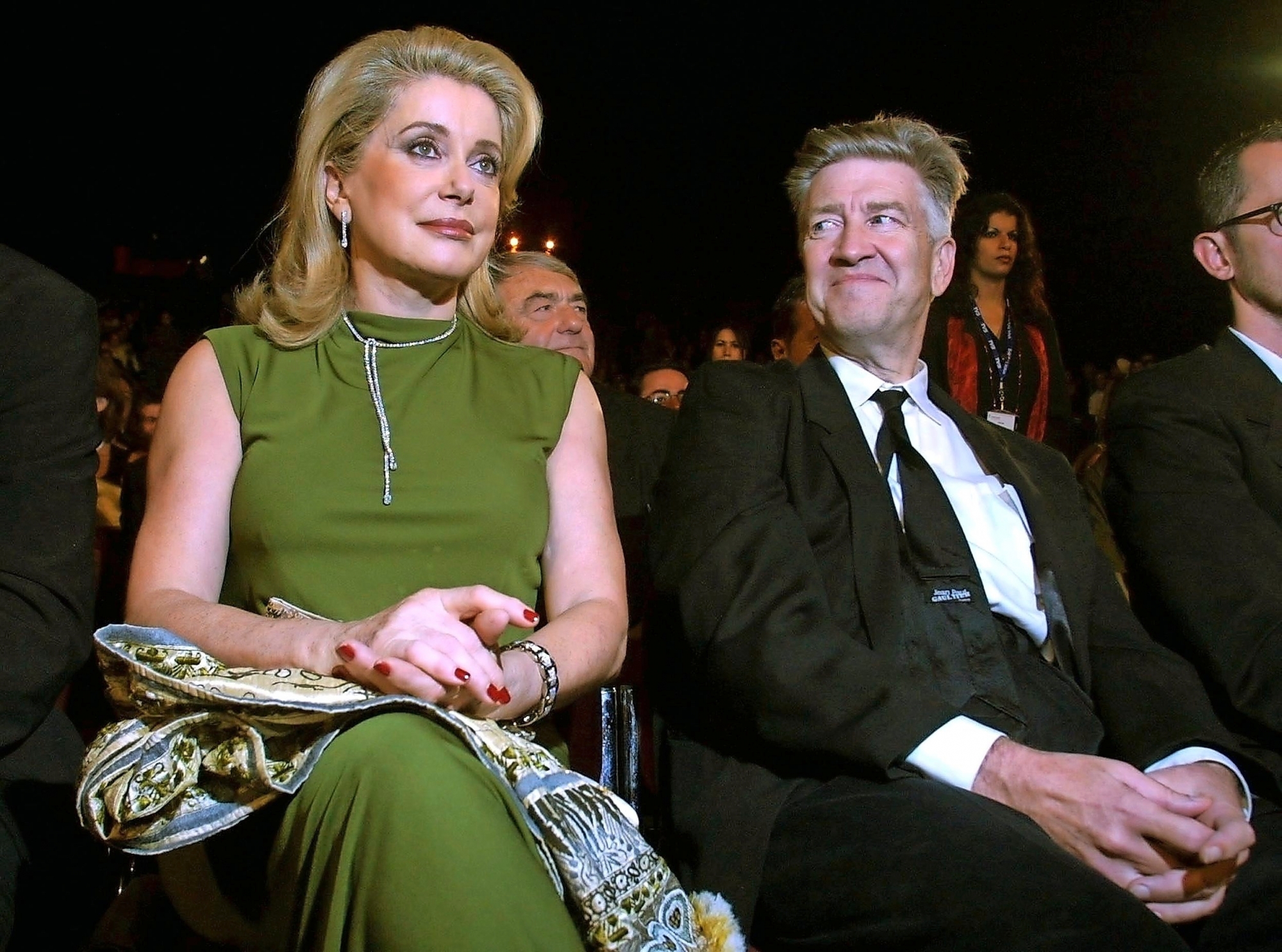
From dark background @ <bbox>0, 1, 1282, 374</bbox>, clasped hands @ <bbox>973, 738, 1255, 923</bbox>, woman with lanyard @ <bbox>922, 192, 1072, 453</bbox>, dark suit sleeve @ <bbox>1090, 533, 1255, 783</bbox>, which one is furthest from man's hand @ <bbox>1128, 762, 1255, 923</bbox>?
dark background @ <bbox>0, 1, 1282, 374</bbox>

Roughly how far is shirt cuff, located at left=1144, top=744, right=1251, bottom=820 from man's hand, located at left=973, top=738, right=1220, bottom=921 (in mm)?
138

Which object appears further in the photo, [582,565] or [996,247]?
[996,247]

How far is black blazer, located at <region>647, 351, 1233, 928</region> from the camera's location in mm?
1687

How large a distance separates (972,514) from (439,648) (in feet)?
3.65

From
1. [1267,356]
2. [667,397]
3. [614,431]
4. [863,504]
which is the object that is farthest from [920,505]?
[667,397]

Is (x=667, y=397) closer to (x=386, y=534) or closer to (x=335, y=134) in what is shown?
(x=335, y=134)

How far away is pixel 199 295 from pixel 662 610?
949cm

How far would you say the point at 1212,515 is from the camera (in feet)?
6.91

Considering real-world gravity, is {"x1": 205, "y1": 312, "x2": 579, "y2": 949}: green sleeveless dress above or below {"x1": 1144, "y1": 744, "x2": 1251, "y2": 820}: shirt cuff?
above

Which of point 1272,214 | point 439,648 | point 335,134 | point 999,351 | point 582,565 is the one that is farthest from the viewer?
point 999,351

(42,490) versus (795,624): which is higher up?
(42,490)

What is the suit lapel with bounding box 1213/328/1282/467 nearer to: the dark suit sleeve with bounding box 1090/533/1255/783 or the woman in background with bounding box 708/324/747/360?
the dark suit sleeve with bounding box 1090/533/1255/783

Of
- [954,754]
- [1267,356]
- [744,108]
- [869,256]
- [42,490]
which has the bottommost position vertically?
[954,754]

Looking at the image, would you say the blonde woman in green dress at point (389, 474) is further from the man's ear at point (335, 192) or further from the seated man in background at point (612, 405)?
the seated man in background at point (612, 405)
